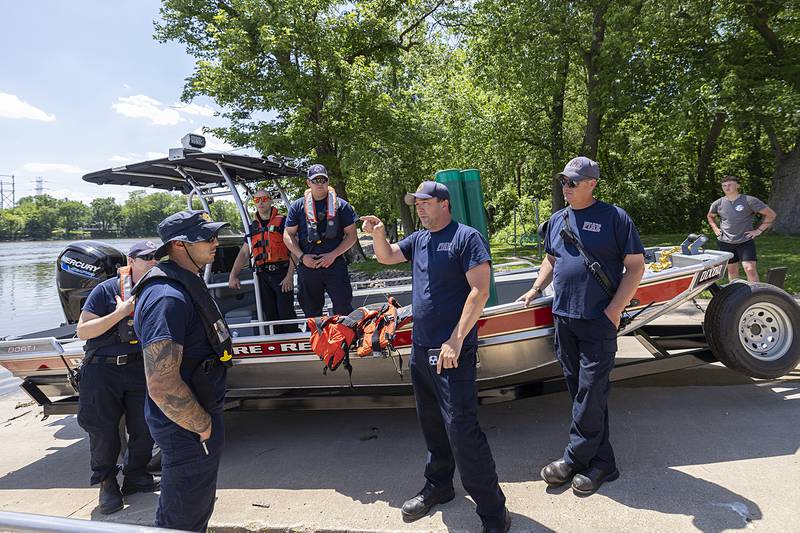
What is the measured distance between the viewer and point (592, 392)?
9.39 ft

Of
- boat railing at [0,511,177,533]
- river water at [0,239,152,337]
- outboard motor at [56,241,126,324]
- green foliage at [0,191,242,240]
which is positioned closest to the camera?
boat railing at [0,511,177,533]

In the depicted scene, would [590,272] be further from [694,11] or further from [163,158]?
[694,11]

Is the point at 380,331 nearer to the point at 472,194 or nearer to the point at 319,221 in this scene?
the point at 319,221

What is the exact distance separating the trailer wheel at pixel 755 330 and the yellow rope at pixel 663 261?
1.63 feet

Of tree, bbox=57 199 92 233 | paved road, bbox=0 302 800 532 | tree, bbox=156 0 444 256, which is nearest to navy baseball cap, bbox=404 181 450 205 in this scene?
paved road, bbox=0 302 800 532

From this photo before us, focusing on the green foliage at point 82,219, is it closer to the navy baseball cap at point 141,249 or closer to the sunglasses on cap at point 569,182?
the navy baseball cap at point 141,249

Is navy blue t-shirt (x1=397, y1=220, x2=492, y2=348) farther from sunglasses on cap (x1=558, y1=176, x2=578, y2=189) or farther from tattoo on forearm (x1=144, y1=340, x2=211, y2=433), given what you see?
tattoo on forearm (x1=144, y1=340, x2=211, y2=433)

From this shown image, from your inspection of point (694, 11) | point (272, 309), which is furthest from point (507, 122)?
point (272, 309)

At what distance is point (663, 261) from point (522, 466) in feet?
7.20

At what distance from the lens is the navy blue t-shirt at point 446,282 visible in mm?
2572

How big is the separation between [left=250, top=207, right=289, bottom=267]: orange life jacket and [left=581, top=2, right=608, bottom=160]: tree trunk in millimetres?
11236

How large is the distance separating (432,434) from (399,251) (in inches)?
42.1

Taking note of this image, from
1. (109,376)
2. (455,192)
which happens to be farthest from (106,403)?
(455,192)

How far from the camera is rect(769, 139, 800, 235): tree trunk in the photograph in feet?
46.6
